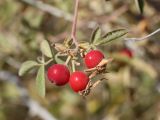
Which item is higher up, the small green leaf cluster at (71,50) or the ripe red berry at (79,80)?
the small green leaf cluster at (71,50)

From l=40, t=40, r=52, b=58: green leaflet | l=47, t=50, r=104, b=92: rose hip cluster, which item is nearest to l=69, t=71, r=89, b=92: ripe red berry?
l=47, t=50, r=104, b=92: rose hip cluster

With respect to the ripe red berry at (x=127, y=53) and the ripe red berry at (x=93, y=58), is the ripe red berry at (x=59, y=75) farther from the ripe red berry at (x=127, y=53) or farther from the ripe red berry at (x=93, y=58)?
the ripe red berry at (x=127, y=53)

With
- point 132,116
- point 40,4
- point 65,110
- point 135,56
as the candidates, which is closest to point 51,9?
point 40,4

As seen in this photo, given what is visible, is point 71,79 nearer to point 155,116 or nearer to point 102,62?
point 102,62

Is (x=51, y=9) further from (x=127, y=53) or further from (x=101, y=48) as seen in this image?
(x=127, y=53)

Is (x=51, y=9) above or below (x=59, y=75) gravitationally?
above

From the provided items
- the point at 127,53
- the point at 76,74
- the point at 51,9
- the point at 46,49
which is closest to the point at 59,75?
the point at 76,74

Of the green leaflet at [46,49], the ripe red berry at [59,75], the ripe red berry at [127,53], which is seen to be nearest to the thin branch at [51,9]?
the ripe red berry at [127,53]

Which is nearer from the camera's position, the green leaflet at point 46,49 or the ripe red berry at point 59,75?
the ripe red berry at point 59,75
